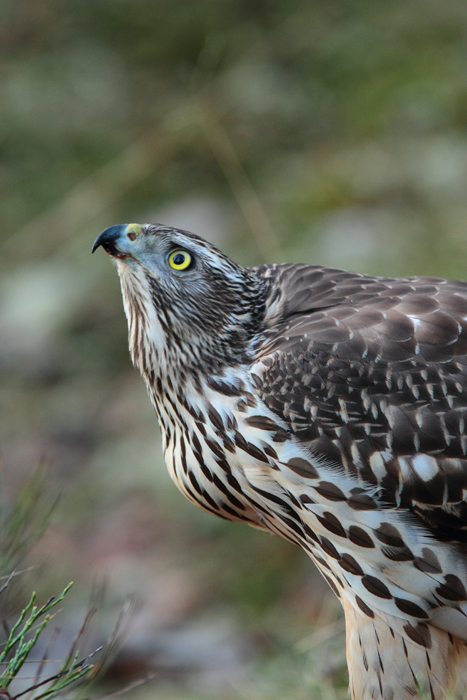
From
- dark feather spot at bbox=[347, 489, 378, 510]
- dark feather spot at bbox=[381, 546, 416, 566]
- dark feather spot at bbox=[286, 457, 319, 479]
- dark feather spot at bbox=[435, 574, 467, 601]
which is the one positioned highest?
dark feather spot at bbox=[286, 457, 319, 479]

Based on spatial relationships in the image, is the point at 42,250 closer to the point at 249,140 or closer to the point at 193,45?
the point at 249,140

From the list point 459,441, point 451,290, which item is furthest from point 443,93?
point 459,441

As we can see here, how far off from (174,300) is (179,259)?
16cm

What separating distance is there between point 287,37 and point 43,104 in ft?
10.2

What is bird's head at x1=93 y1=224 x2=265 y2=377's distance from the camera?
2940 mm

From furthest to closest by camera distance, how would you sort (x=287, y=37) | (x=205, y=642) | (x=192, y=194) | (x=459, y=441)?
(x=287, y=37), (x=192, y=194), (x=205, y=642), (x=459, y=441)

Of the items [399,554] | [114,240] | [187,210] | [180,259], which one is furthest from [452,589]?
[187,210]

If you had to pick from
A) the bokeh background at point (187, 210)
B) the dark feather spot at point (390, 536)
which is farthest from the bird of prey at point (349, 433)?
the bokeh background at point (187, 210)

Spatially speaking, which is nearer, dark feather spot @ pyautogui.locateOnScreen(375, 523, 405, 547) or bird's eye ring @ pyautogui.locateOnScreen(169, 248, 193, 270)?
dark feather spot @ pyautogui.locateOnScreen(375, 523, 405, 547)

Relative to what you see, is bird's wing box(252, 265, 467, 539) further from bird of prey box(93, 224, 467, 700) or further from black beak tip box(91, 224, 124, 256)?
black beak tip box(91, 224, 124, 256)

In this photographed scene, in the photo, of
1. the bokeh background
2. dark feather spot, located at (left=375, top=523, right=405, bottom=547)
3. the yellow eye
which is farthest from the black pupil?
the bokeh background

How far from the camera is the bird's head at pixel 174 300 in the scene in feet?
9.65

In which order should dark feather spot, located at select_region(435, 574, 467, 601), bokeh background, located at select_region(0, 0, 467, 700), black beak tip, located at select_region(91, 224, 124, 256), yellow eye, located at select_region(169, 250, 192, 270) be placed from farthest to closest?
bokeh background, located at select_region(0, 0, 467, 700) → yellow eye, located at select_region(169, 250, 192, 270) → black beak tip, located at select_region(91, 224, 124, 256) → dark feather spot, located at select_region(435, 574, 467, 601)

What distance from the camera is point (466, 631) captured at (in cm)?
264
